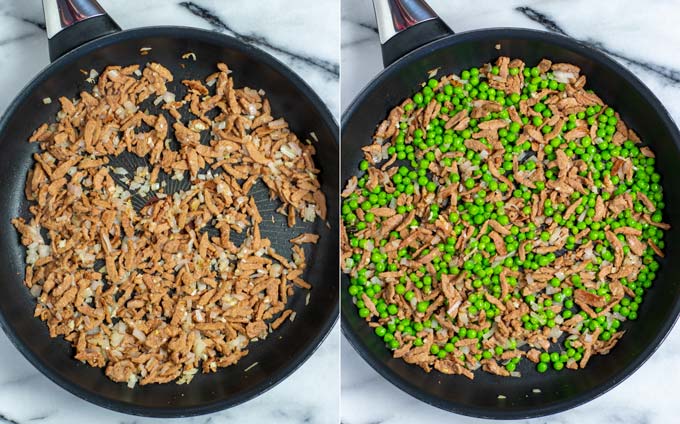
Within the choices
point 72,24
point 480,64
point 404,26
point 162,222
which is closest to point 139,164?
point 162,222

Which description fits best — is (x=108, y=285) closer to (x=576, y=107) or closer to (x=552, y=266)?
(x=552, y=266)

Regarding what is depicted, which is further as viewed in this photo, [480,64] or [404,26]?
[480,64]

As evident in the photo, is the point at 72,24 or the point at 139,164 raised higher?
the point at 72,24

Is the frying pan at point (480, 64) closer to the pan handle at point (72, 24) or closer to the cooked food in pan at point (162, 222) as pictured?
the cooked food in pan at point (162, 222)

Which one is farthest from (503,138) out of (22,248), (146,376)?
(22,248)

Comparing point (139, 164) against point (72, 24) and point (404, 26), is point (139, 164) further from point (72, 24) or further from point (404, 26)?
point (404, 26)

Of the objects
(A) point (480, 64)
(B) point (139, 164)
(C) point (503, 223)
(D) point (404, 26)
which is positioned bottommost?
(C) point (503, 223)

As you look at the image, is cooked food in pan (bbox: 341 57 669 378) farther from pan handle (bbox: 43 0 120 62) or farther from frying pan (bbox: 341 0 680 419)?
pan handle (bbox: 43 0 120 62)
